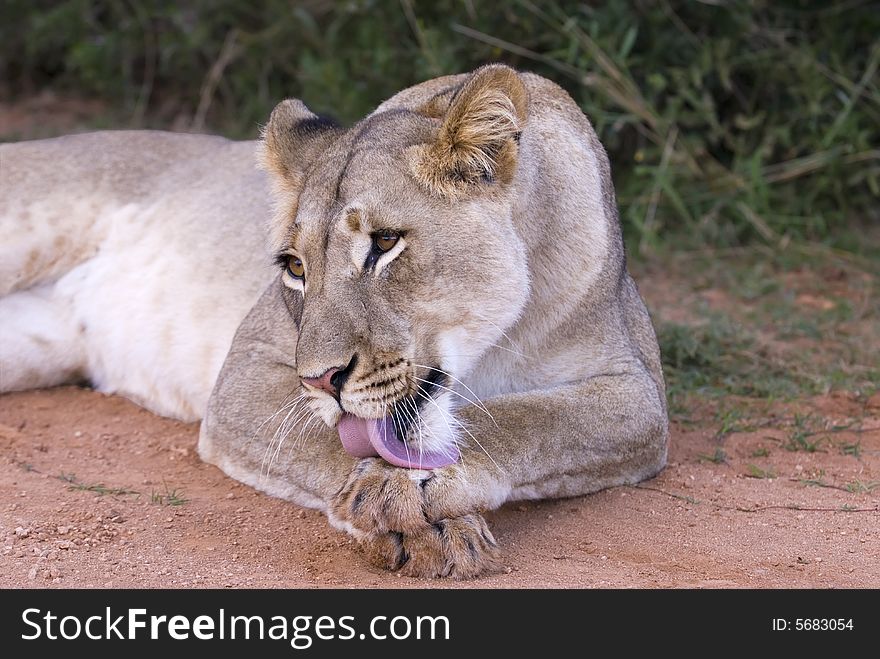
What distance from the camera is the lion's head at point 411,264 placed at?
3098 millimetres

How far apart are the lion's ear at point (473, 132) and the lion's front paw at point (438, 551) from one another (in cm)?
88

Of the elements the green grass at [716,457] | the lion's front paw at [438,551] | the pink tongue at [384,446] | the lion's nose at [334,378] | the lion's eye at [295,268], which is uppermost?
the lion's eye at [295,268]

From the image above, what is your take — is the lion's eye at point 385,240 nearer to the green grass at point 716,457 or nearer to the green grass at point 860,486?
the green grass at point 716,457

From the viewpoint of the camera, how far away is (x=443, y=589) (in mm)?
2977

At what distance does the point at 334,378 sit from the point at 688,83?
433 centimetres

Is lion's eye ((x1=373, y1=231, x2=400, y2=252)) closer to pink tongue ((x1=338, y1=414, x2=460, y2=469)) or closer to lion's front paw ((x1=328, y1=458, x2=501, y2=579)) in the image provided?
pink tongue ((x1=338, y1=414, x2=460, y2=469))

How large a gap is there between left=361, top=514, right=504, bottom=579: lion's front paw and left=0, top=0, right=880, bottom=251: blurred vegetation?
3486 millimetres

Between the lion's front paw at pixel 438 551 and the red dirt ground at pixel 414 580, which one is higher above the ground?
the lion's front paw at pixel 438 551

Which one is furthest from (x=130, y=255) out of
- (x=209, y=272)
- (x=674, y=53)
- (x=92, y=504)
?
(x=674, y=53)

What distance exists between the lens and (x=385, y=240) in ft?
10.7

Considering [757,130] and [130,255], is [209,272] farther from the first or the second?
[757,130]

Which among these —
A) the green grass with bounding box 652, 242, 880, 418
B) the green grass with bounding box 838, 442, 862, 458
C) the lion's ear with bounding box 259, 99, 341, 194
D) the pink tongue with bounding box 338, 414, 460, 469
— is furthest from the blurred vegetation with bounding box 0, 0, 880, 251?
the pink tongue with bounding box 338, 414, 460, 469

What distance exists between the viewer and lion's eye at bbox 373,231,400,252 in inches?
128

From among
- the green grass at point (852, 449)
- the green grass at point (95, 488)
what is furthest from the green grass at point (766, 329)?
the green grass at point (95, 488)
